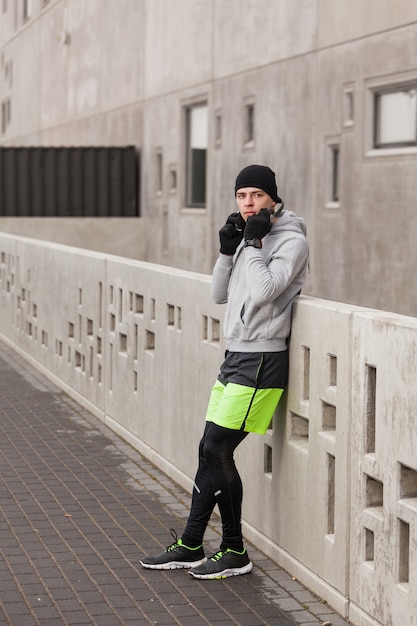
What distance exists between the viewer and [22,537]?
739cm

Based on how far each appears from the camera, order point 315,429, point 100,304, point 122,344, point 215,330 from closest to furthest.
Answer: point 315,429
point 215,330
point 122,344
point 100,304

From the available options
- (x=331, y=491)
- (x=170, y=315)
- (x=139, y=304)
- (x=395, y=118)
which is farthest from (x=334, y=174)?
(x=331, y=491)

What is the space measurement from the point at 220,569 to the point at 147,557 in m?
0.48

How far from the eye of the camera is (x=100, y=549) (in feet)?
23.4

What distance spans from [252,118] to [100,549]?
12.9m

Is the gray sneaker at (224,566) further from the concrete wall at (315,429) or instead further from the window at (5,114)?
the window at (5,114)

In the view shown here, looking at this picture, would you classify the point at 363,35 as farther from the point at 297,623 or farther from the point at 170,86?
the point at 297,623

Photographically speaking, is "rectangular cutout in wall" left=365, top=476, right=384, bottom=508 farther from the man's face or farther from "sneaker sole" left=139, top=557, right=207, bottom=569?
the man's face

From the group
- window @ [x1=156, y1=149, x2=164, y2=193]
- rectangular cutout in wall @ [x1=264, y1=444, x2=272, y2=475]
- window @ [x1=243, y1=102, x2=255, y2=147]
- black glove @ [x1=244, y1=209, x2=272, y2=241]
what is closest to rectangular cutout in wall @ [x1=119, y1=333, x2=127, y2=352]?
rectangular cutout in wall @ [x1=264, y1=444, x2=272, y2=475]

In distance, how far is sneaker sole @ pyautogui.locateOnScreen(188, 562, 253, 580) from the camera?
6562mm

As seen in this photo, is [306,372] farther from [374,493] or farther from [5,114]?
[5,114]

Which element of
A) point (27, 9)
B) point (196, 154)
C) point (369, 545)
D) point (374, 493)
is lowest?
point (369, 545)

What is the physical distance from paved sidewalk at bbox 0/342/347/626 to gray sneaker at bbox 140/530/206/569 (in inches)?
2.3

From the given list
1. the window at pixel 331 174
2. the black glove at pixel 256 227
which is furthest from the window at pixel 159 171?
the black glove at pixel 256 227
